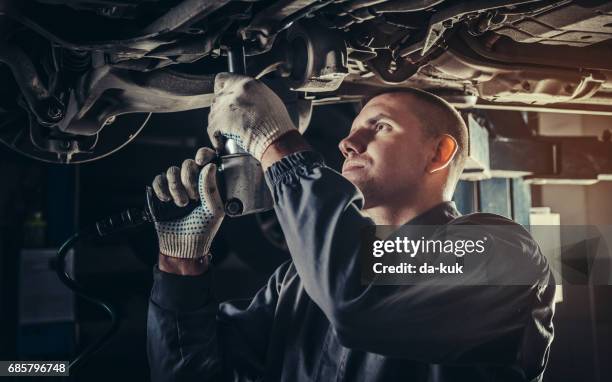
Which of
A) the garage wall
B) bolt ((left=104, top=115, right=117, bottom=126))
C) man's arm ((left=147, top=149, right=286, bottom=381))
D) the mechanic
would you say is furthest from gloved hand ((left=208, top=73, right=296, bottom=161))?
the garage wall

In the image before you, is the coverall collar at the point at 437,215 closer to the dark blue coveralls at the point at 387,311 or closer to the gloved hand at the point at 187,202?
the dark blue coveralls at the point at 387,311

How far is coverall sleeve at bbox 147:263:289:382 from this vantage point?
1.17m

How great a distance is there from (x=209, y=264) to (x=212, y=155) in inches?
9.1

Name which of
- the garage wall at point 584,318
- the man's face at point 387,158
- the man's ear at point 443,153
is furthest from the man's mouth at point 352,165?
the garage wall at point 584,318

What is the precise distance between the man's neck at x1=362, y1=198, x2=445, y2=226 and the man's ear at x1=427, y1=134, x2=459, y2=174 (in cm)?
7

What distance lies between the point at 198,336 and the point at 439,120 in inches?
22.5

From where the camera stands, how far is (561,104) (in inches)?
57.2

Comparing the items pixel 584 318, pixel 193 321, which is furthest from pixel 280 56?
pixel 584 318

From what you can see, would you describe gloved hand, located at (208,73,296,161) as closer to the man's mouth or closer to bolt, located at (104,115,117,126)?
the man's mouth

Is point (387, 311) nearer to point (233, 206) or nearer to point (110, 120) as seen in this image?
point (233, 206)

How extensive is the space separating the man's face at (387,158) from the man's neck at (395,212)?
0.01m

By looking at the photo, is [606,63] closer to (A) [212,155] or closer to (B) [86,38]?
(A) [212,155]

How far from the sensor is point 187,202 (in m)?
1.13

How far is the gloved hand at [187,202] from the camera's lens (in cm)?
109
